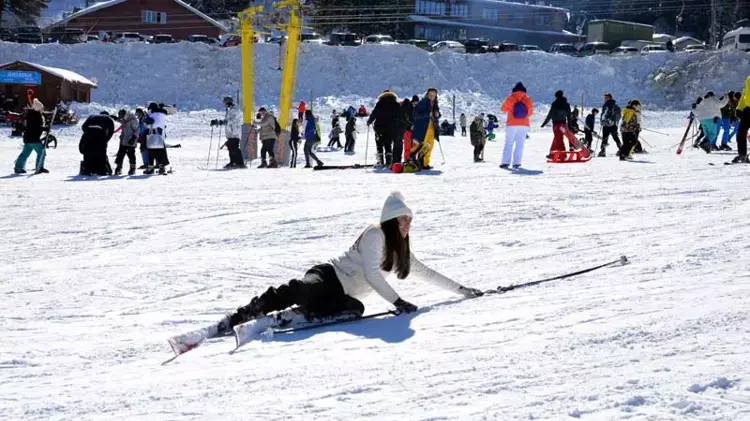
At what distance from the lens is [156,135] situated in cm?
1633

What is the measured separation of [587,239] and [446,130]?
26.2 meters

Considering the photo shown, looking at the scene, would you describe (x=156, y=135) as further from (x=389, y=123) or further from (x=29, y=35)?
(x=29, y=35)

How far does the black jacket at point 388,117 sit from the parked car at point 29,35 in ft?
140

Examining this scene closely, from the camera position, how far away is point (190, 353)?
16.6 ft

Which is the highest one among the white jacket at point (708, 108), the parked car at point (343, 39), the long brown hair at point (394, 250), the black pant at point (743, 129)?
the parked car at point (343, 39)

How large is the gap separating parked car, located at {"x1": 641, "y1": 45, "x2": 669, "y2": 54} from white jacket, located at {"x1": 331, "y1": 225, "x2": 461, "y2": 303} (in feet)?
169

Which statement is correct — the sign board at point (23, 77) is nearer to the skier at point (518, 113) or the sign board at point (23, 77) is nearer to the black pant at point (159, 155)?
the black pant at point (159, 155)

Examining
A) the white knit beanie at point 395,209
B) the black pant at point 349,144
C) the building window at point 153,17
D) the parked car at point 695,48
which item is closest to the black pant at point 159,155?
the black pant at point 349,144

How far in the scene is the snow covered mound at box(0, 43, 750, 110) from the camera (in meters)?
47.8

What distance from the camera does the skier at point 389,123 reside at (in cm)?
1553

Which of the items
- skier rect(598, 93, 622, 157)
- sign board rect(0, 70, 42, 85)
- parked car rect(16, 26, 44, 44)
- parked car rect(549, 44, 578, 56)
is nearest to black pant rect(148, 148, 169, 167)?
skier rect(598, 93, 622, 157)

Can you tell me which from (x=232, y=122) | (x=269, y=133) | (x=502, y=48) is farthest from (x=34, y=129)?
(x=502, y=48)

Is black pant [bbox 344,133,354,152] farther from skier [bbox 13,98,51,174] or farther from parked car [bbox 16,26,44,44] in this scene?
parked car [bbox 16,26,44,44]

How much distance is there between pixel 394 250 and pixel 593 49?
174 feet
